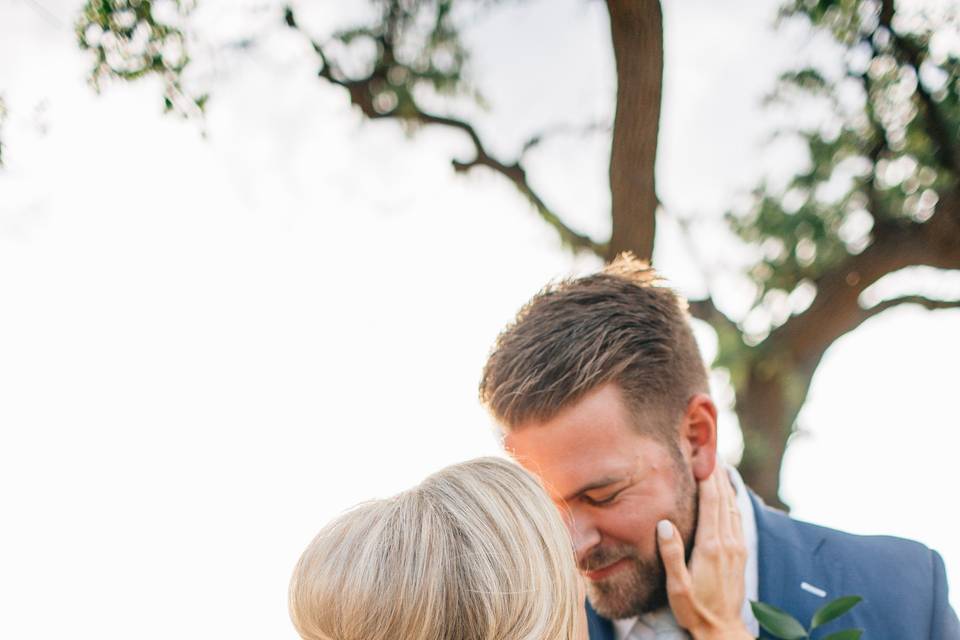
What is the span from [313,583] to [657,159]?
3.37 meters

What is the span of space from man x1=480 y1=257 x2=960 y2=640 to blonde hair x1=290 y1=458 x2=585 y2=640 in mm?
613

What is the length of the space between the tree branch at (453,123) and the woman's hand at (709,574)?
3061 millimetres

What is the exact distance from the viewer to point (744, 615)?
2.80 metres

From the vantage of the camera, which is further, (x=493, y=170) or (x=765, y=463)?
(x=765, y=463)

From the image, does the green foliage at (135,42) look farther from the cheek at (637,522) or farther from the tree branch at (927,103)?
the tree branch at (927,103)

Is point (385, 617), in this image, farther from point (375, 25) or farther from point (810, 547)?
point (375, 25)

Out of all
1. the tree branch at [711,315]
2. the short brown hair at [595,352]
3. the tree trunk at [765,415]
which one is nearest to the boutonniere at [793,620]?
the short brown hair at [595,352]

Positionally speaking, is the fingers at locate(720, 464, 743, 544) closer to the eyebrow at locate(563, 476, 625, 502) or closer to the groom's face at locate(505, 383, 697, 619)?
the groom's face at locate(505, 383, 697, 619)

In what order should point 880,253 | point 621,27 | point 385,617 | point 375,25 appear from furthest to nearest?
point 880,253, point 375,25, point 621,27, point 385,617

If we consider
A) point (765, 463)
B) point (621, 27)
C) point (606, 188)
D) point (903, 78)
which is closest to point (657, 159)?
point (606, 188)

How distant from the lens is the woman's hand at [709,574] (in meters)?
2.60

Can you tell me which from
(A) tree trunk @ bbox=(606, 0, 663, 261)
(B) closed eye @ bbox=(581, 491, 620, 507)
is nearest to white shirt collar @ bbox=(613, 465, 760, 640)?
(B) closed eye @ bbox=(581, 491, 620, 507)

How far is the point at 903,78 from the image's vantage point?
509 centimetres

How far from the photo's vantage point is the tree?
15.1 ft
